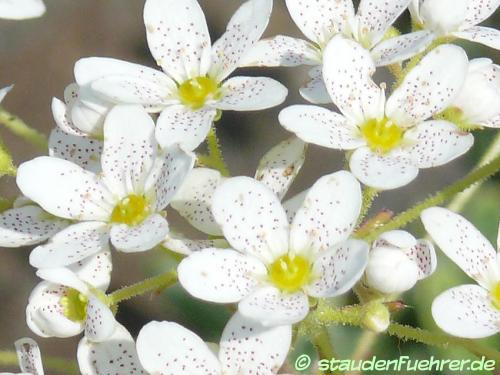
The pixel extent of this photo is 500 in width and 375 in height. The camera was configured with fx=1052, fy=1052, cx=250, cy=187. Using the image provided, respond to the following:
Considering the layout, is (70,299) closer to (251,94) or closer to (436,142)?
(251,94)

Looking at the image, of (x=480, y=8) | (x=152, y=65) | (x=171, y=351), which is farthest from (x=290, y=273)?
(x=152, y=65)

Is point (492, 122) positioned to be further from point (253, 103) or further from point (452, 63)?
point (253, 103)

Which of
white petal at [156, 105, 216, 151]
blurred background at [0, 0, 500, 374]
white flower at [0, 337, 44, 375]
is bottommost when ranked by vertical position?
blurred background at [0, 0, 500, 374]

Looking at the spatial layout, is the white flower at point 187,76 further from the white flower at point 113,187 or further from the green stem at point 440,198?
the green stem at point 440,198

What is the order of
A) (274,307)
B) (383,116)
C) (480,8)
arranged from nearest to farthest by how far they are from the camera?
(274,307) < (383,116) < (480,8)

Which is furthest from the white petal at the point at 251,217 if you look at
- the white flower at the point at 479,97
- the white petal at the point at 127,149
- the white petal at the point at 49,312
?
the white flower at the point at 479,97

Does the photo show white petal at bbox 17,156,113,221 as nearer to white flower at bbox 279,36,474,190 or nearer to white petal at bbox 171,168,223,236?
white petal at bbox 171,168,223,236

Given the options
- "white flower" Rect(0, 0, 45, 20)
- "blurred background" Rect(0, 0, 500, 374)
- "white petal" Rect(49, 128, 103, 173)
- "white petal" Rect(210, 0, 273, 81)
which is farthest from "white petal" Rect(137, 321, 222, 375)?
"blurred background" Rect(0, 0, 500, 374)
